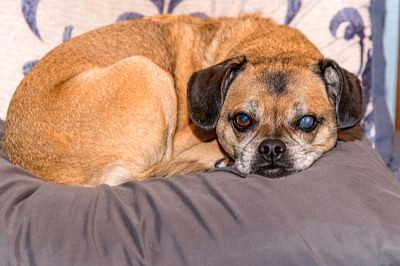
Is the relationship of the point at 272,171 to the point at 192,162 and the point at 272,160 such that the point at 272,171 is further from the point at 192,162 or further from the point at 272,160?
the point at 192,162

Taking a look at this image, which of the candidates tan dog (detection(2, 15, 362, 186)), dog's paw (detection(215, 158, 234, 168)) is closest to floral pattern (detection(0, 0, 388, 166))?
tan dog (detection(2, 15, 362, 186))

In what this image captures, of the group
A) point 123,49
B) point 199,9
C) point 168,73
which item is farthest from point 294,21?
point 123,49

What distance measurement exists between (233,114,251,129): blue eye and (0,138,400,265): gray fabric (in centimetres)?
50

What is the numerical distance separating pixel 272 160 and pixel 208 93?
23.8 inches

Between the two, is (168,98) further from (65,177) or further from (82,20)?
(82,20)

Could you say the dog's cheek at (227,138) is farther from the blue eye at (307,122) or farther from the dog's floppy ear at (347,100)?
the dog's floppy ear at (347,100)

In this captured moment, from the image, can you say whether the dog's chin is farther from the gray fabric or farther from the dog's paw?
the dog's paw

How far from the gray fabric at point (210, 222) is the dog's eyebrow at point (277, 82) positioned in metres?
0.57

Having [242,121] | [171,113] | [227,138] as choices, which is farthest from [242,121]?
[171,113]

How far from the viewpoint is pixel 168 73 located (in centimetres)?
337

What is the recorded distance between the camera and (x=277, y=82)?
8.79ft

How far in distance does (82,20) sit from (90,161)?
1784 mm

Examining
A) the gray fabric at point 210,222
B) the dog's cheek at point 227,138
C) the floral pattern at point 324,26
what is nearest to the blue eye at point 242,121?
the dog's cheek at point 227,138

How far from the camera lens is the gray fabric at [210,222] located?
1.93 metres
